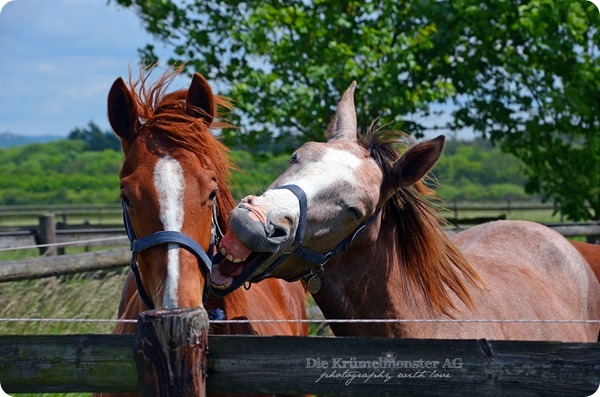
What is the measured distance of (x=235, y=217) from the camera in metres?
2.83

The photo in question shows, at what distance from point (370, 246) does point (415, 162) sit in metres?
0.43

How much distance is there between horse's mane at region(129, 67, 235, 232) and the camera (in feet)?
10.4

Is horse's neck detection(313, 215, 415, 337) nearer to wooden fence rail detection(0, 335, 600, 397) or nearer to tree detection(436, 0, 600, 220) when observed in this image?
wooden fence rail detection(0, 335, 600, 397)

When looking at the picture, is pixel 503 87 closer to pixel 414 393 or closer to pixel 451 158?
pixel 414 393

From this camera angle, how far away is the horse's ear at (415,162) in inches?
125

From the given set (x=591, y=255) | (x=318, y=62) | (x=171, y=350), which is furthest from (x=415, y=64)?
(x=171, y=350)

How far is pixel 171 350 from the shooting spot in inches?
95.2

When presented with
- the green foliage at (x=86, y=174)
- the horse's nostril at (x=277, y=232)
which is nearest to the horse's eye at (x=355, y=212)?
the horse's nostril at (x=277, y=232)

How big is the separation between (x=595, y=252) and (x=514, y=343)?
2.65 metres

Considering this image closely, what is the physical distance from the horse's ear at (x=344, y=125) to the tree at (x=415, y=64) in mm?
5240

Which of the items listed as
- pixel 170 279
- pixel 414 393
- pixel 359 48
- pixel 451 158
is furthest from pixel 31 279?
pixel 451 158

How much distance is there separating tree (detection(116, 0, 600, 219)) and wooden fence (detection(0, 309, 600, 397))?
6560 mm

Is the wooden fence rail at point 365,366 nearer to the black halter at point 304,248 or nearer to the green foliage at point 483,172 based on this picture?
the black halter at point 304,248

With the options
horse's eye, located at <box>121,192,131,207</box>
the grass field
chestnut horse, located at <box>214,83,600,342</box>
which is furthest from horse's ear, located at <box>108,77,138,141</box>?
the grass field
